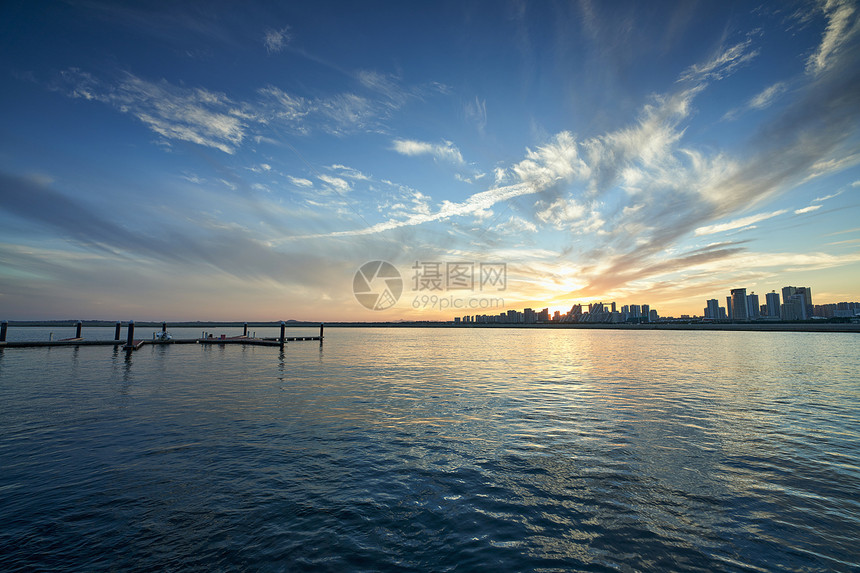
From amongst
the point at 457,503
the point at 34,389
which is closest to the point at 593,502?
the point at 457,503

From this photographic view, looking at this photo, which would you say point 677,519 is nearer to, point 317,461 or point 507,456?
point 507,456

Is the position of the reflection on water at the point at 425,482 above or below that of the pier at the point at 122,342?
below

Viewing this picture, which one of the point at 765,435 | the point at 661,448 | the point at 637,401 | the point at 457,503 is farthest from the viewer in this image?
the point at 637,401

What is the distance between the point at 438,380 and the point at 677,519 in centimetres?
2234

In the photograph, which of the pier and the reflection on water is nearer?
the reflection on water

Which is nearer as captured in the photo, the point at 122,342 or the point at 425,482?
the point at 425,482

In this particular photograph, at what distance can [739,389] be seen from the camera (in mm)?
25656

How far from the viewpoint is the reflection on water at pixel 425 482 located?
23.2ft

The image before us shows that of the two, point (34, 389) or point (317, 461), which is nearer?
point (317, 461)

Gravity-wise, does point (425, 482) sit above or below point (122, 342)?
below

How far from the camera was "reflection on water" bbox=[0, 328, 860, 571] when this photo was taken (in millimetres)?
7062

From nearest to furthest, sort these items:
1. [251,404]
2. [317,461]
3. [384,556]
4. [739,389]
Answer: [384,556] < [317,461] < [251,404] < [739,389]

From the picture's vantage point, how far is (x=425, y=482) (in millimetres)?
10266

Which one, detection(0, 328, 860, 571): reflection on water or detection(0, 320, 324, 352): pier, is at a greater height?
detection(0, 320, 324, 352): pier
